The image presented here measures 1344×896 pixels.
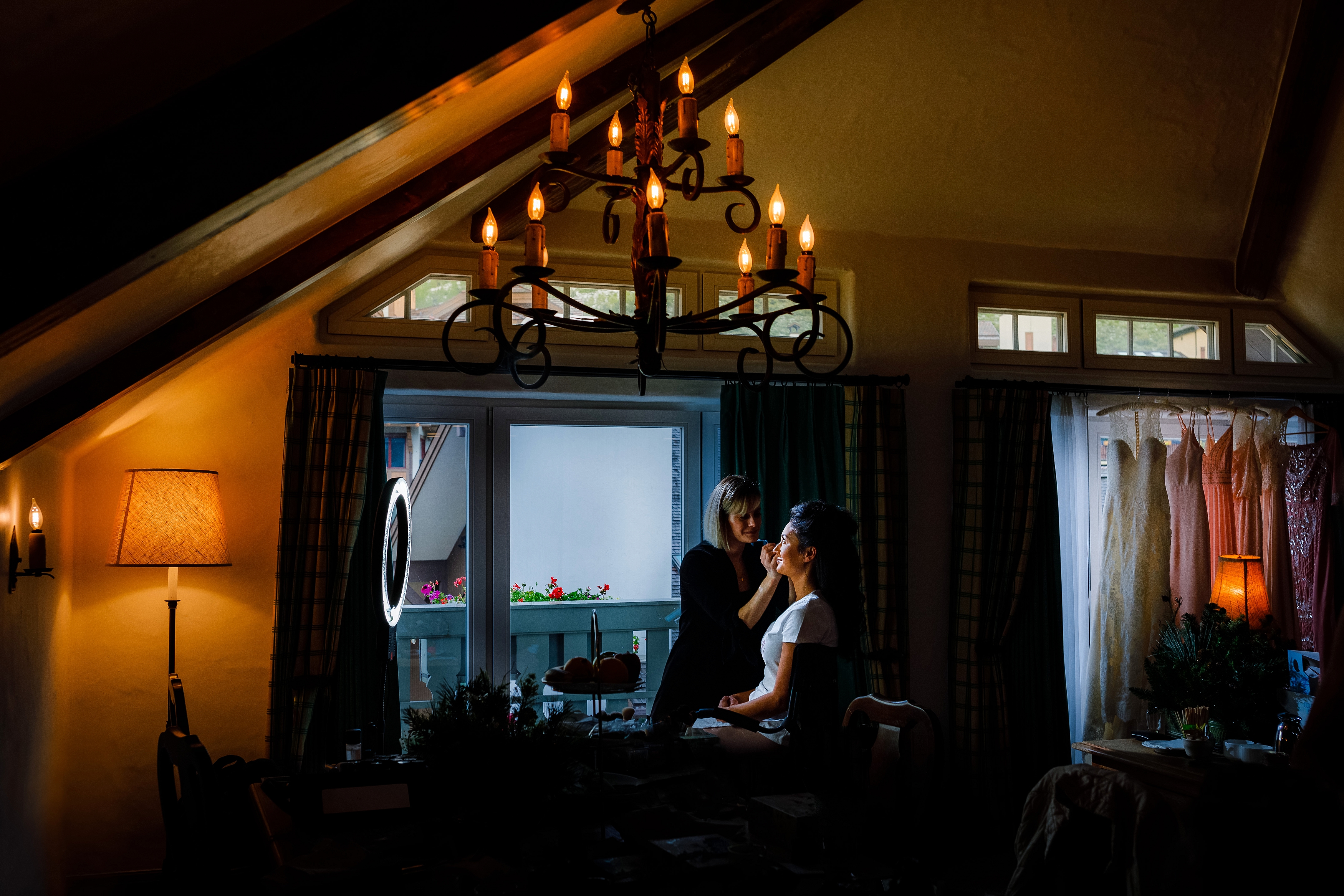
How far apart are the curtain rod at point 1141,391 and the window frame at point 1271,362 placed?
0.40ft

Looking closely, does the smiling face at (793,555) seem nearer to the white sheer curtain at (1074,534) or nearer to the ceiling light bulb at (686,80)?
the ceiling light bulb at (686,80)

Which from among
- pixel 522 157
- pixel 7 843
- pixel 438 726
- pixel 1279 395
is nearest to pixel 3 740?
pixel 7 843

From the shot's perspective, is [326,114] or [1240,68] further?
[1240,68]

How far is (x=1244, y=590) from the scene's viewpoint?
15.0 ft

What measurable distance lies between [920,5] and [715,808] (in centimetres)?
333

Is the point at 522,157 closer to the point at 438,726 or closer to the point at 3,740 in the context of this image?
the point at 438,726

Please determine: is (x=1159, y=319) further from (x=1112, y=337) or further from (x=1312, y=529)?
(x=1312, y=529)

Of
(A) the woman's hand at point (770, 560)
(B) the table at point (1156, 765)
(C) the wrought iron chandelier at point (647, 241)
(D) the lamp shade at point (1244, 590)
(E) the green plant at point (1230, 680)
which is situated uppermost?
(C) the wrought iron chandelier at point (647, 241)

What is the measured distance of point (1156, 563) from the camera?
480cm

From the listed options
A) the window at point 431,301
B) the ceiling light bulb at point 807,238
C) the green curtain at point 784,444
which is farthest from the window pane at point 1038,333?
the ceiling light bulb at point 807,238

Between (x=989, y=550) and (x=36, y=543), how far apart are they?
395 centimetres

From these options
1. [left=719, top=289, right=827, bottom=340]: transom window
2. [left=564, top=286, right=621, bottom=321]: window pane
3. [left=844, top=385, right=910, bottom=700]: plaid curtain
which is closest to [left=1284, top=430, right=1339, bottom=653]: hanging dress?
[left=844, top=385, right=910, bottom=700]: plaid curtain

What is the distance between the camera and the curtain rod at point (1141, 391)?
479cm

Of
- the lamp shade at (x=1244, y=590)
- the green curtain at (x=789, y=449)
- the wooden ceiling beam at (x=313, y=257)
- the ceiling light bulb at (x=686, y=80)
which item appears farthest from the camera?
the lamp shade at (x=1244, y=590)
